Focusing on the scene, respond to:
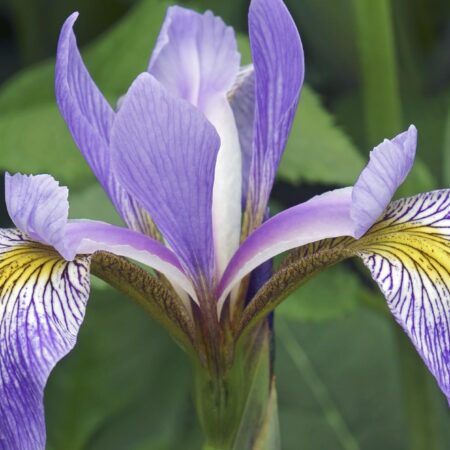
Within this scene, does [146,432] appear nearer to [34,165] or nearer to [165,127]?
[34,165]

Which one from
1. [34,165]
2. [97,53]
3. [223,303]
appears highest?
[97,53]

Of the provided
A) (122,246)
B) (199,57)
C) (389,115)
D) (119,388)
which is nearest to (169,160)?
(122,246)

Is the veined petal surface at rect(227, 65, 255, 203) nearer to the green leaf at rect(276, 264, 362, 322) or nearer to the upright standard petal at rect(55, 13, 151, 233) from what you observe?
the upright standard petal at rect(55, 13, 151, 233)

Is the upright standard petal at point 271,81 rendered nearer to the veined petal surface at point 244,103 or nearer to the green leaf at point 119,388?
the veined petal surface at point 244,103

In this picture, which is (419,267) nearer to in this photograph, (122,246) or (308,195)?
(122,246)

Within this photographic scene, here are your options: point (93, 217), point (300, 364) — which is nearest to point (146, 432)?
point (300, 364)

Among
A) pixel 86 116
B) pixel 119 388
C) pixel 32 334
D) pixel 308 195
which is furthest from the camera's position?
pixel 308 195

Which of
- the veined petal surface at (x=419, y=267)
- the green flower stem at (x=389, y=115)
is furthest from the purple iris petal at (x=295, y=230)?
the green flower stem at (x=389, y=115)
